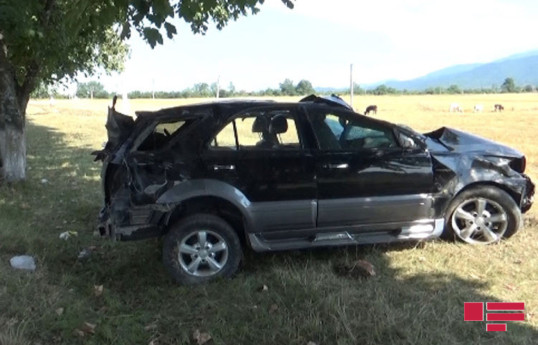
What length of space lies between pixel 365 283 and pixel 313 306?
0.76m

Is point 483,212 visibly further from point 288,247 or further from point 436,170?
point 288,247

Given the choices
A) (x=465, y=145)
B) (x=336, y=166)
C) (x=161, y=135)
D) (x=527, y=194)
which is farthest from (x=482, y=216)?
(x=161, y=135)

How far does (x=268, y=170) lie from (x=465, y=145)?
7.73 ft

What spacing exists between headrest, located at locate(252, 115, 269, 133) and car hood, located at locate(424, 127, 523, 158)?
1.82 meters

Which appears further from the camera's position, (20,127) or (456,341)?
(20,127)

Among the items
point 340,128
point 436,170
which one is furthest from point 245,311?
point 436,170

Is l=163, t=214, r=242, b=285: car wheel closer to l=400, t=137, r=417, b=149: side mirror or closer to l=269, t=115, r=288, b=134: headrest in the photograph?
l=269, t=115, r=288, b=134: headrest

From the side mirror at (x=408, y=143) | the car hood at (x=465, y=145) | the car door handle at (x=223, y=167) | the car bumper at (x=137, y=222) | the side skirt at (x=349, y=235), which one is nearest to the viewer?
the car bumper at (x=137, y=222)

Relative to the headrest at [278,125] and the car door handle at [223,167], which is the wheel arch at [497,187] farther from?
the car door handle at [223,167]

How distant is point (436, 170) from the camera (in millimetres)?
5449

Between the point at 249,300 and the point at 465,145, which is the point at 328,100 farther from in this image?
the point at 249,300

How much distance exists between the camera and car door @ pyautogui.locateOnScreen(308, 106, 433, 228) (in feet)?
16.6

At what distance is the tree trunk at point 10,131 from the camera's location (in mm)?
8680

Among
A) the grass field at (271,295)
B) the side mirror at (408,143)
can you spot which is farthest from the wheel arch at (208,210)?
the side mirror at (408,143)
